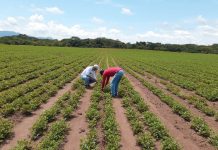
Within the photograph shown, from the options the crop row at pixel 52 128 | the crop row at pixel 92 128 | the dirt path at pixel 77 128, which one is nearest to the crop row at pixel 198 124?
the crop row at pixel 92 128

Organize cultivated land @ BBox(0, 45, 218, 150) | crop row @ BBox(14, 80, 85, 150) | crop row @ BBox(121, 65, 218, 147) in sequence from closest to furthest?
crop row @ BBox(14, 80, 85, 150)
cultivated land @ BBox(0, 45, 218, 150)
crop row @ BBox(121, 65, 218, 147)

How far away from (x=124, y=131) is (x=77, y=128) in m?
1.58

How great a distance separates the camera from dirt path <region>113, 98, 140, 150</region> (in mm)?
8184

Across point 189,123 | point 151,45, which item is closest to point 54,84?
point 189,123

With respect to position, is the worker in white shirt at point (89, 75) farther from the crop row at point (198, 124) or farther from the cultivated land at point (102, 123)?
the crop row at point (198, 124)

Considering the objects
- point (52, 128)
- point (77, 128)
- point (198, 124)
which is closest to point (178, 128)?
point (198, 124)

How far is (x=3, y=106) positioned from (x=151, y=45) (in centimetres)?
16085

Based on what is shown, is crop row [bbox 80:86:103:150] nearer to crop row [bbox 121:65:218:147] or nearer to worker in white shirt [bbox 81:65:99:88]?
worker in white shirt [bbox 81:65:99:88]

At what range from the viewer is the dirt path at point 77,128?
8.04 m

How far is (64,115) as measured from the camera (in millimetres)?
10453

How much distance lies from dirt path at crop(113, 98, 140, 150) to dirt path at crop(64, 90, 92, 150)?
123 centimetres

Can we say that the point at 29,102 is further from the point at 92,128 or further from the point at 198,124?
the point at 198,124

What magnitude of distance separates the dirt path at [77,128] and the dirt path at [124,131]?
4.04ft

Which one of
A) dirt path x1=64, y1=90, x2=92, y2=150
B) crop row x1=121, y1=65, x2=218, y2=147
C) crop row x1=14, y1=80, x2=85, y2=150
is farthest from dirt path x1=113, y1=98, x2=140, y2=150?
crop row x1=121, y1=65, x2=218, y2=147
